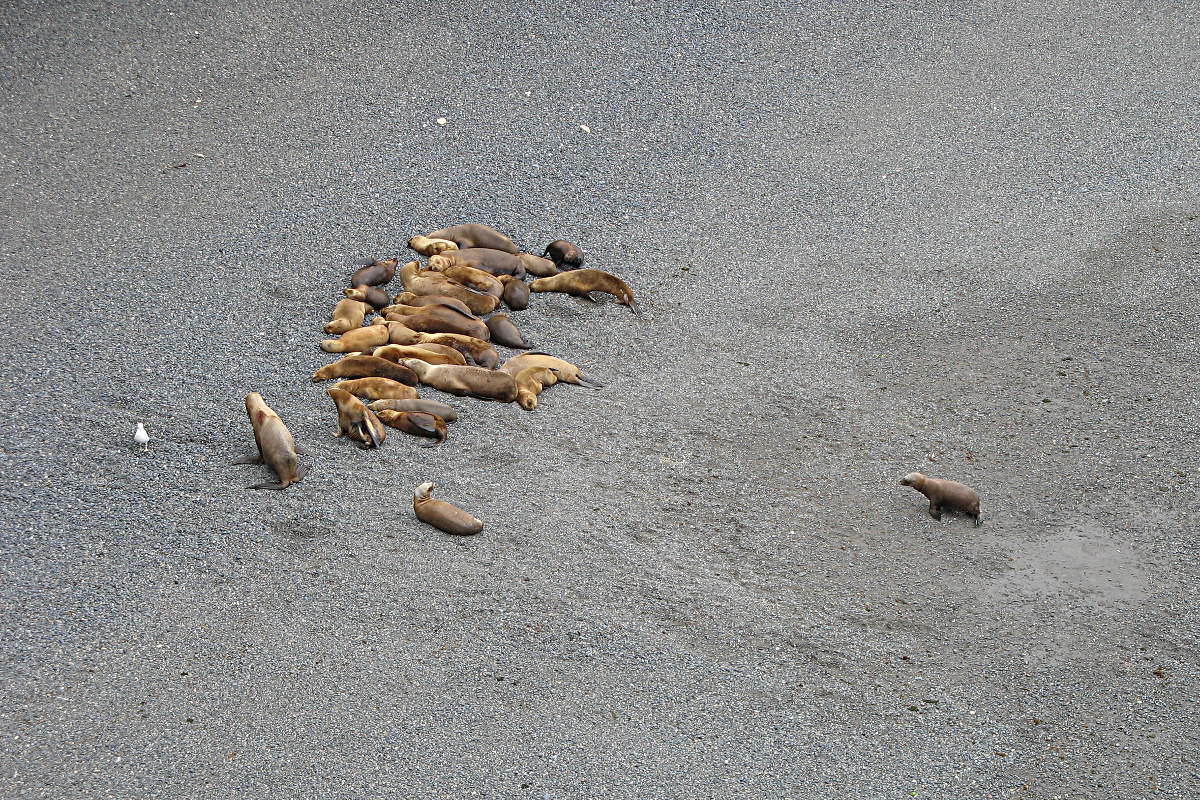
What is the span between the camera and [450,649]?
549cm

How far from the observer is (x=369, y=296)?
8109 millimetres

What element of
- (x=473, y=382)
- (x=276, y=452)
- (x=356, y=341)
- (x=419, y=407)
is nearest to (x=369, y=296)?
(x=356, y=341)

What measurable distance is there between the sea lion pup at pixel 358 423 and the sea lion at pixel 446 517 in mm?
664

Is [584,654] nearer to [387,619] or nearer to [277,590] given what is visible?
[387,619]

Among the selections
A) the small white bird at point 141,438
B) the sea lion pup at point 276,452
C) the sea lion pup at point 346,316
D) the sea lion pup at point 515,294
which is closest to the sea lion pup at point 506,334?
the sea lion pup at point 515,294

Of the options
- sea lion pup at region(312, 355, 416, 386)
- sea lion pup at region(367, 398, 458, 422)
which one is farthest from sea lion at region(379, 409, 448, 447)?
sea lion pup at region(312, 355, 416, 386)

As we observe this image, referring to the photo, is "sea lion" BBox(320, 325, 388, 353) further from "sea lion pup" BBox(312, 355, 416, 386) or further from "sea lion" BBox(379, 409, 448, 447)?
"sea lion" BBox(379, 409, 448, 447)

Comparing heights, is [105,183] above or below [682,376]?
above

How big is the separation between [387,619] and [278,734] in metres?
0.85

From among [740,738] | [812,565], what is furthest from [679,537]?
[740,738]

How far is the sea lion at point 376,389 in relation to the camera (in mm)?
7141

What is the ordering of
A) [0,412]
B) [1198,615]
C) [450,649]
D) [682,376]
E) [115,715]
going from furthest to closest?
[682,376], [0,412], [1198,615], [450,649], [115,715]

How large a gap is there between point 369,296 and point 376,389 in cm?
119

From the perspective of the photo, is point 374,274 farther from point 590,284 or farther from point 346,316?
point 590,284
